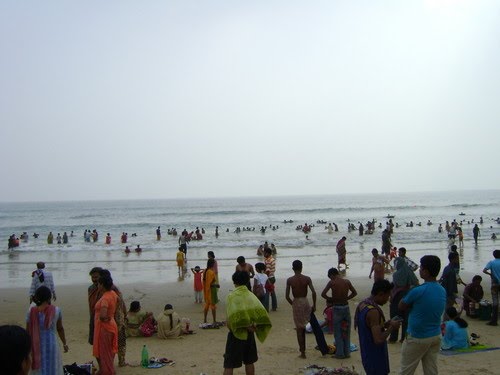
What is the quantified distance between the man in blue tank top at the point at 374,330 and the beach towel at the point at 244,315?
45.9 inches

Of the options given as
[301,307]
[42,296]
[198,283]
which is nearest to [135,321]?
[198,283]

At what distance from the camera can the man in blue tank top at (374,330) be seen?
4.84 metres

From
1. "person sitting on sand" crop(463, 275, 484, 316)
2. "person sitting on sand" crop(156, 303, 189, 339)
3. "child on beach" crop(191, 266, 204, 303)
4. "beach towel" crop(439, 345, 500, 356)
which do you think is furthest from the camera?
"child on beach" crop(191, 266, 204, 303)

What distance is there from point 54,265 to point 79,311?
46.6ft

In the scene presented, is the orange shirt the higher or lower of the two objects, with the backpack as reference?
higher

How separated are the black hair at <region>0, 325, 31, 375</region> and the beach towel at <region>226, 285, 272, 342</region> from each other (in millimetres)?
3281

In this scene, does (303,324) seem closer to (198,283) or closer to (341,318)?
(341,318)

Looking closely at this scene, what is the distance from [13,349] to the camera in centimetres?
231

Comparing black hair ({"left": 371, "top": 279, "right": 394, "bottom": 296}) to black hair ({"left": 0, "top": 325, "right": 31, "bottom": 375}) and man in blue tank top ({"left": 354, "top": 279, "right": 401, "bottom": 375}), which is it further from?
black hair ({"left": 0, "top": 325, "right": 31, "bottom": 375})

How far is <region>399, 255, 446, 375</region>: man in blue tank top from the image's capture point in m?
5.02

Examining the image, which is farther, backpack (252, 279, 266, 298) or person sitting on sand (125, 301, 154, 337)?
backpack (252, 279, 266, 298)

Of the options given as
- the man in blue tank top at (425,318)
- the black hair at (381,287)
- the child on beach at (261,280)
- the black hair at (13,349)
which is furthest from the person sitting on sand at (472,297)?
the black hair at (13,349)

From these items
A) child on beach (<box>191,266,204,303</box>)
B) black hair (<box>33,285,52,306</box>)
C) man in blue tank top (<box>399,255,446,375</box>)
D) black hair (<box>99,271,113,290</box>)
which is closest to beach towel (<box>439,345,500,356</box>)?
man in blue tank top (<box>399,255,446,375</box>)

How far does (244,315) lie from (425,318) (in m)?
2.06
